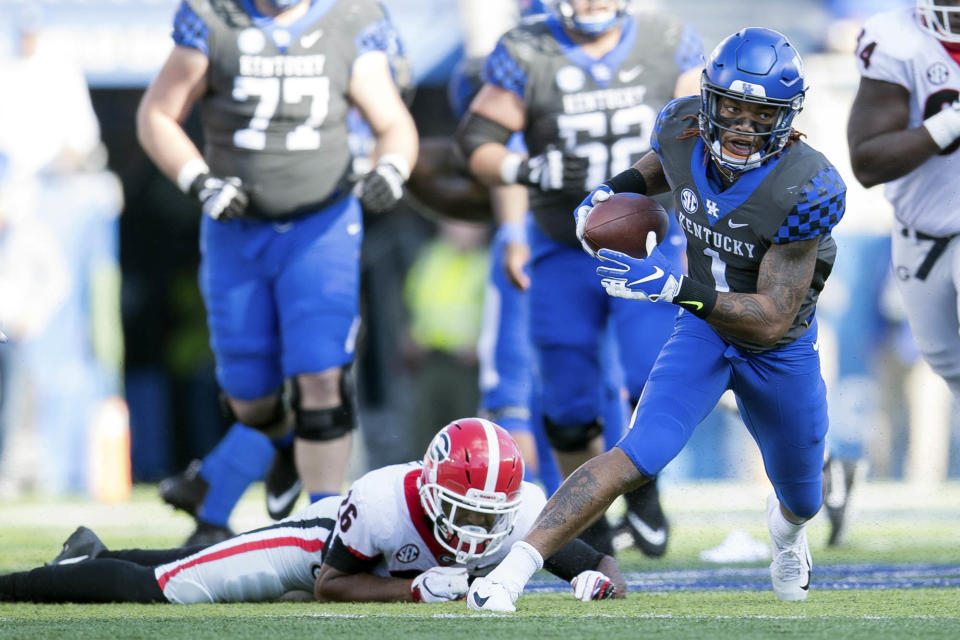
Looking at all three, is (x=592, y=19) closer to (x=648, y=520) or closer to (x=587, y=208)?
(x=587, y=208)

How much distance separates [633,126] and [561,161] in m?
0.34

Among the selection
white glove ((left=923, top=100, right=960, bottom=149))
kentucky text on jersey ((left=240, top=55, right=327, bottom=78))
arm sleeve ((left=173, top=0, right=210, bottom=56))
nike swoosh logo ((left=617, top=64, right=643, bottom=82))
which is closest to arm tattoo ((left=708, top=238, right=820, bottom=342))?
white glove ((left=923, top=100, right=960, bottom=149))

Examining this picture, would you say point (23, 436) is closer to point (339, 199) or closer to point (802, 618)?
point (339, 199)

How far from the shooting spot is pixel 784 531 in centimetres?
491

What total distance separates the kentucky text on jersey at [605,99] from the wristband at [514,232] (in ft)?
3.51

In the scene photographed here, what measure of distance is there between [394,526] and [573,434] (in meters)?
1.84

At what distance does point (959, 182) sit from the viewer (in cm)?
548

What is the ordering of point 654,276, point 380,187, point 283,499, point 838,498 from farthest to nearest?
point 838,498, point 283,499, point 380,187, point 654,276

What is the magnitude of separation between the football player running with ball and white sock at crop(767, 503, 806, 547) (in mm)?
1262

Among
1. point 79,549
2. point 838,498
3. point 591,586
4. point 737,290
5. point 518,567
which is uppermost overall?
point 737,290

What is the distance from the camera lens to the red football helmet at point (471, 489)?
4387mm

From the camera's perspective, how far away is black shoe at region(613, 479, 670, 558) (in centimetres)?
630

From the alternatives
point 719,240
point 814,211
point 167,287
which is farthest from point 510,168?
point 167,287

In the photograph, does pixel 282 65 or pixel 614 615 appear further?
pixel 282 65
